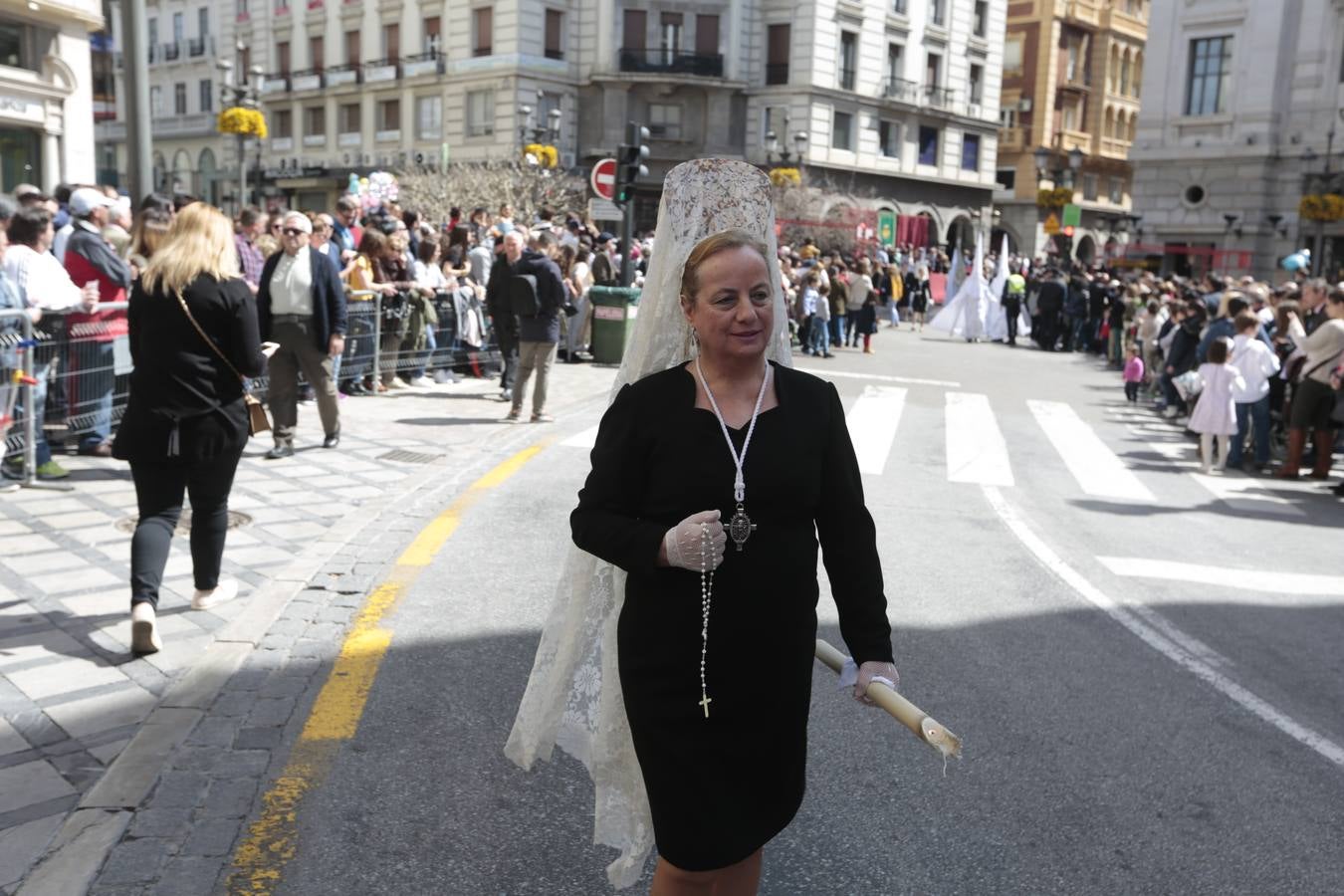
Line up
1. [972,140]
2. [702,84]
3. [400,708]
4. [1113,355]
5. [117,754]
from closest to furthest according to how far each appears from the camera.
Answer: [117,754]
[400,708]
[1113,355]
[702,84]
[972,140]

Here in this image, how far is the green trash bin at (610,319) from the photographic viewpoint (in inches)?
667

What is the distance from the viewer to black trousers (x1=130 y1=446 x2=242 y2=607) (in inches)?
197

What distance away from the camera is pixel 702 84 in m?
48.3

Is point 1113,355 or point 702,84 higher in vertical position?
point 702,84

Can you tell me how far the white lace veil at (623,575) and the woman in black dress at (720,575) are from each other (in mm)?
263

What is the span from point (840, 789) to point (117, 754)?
2427 mm

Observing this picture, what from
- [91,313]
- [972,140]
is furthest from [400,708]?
[972,140]

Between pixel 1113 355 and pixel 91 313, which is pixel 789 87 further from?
pixel 91 313

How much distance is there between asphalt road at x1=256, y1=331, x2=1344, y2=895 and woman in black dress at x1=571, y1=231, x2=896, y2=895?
1.01 meters

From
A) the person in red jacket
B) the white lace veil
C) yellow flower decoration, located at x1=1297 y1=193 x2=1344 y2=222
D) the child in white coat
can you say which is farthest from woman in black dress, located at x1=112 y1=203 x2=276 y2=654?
yellow flower decoration, located at x1=1297 y1=193 x2=1344 y2=222

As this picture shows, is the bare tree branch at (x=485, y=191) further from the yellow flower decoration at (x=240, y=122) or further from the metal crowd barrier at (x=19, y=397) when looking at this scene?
the metal crowd barrier at (x=19, y=397)

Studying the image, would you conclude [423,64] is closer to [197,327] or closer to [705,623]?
[197,327]

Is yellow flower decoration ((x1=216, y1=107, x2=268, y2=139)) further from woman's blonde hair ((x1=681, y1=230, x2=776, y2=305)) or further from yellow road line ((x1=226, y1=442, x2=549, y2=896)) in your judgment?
woman's blonde hair ((x1=681, y1=230, x2=776, y2=305))

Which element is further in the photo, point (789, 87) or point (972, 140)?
point (972, 140)
